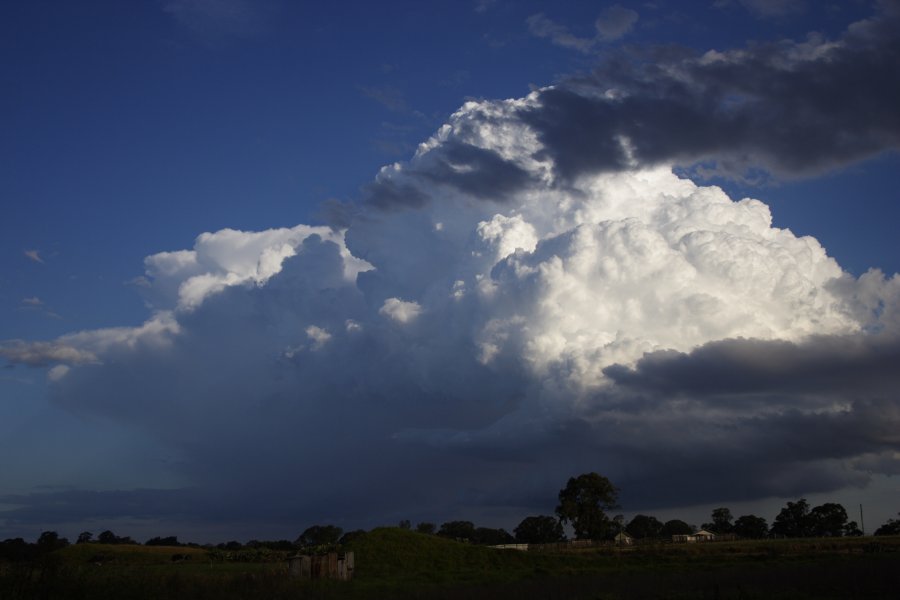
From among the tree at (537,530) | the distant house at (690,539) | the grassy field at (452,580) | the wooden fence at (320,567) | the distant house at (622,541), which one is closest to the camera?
the grassy field at (452,580)

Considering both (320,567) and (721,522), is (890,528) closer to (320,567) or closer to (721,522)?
(721,522)

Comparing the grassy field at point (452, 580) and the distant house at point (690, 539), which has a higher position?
the grassy field at point (452, 580)

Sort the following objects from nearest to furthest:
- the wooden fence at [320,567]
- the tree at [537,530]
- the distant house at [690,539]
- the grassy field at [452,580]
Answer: the grassy field at [452,580] → the wooden fence at [320,567] → the distant house at [690,539] → the tree at [537,530]

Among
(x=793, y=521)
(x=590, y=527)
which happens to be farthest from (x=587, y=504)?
(x=793, y=521)

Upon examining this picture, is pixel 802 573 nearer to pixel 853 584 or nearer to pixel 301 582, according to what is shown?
pixel 853 584

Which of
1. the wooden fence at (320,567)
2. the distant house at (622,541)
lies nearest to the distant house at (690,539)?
the distant house at (622,541)

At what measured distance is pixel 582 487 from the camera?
12269 centimetres

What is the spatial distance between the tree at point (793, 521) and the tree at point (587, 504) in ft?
217

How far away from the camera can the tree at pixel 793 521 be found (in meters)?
168

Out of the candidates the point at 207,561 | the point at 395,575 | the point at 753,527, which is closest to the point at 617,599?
the point at 395,575

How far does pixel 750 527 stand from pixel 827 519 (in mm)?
18670

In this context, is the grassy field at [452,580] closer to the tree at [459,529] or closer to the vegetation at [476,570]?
the vegetation at [476,570]

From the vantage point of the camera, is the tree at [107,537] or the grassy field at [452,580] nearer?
the grassy field at [452,580]

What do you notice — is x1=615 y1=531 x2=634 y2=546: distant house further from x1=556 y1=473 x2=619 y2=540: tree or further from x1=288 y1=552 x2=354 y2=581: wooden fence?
x1=288 y1=552 x2=354 y2=581: wooden fence
